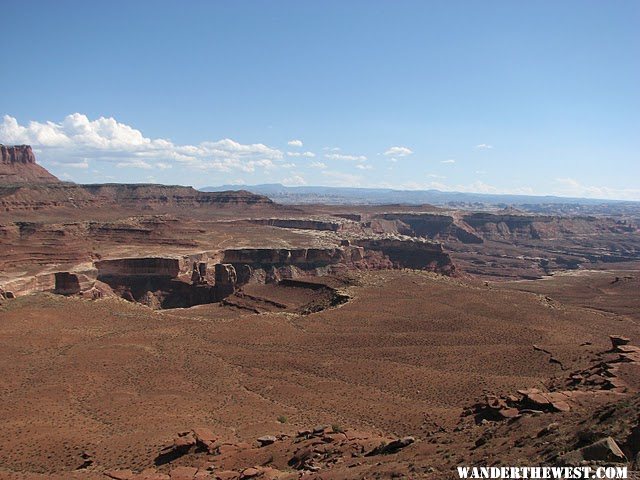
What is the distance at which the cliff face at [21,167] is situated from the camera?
174 m

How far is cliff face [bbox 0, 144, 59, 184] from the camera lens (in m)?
174

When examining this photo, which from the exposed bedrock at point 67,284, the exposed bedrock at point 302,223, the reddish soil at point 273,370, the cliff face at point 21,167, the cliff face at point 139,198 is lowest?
the exposed bedrock at point 67,284

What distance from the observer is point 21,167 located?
181 m

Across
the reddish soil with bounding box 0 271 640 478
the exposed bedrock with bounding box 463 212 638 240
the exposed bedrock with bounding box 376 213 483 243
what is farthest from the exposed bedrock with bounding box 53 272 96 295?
the exposed bedrock with bounding box 463 212 638 240

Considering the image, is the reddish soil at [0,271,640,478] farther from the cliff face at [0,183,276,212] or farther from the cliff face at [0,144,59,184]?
the cliff face at [0,144,59,184]

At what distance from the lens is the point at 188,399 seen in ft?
92.7

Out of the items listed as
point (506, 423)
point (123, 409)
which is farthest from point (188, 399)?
point (506, 423)

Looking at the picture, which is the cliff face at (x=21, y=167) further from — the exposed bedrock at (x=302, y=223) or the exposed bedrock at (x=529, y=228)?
the exposed bedrock at (x=529, y=228)

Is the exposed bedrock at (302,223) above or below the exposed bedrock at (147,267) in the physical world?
above

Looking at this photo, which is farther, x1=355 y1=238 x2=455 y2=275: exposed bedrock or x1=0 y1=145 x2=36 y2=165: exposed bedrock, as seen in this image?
x1=0 y1=145 x2=36 y2=165: exposed bedrock

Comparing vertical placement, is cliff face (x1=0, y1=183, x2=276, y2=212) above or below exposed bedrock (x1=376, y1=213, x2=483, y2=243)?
above

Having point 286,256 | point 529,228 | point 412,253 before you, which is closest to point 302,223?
point 412,253

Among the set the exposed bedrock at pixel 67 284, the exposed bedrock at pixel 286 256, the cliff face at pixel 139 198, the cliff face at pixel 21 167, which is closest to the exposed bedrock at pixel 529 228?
the cliff face at pixel 139 198

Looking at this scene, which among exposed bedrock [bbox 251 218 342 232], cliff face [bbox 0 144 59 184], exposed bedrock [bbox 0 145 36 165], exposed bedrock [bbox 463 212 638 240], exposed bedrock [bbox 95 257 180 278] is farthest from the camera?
exposed bedrock [bbox 463 212 638 240]
